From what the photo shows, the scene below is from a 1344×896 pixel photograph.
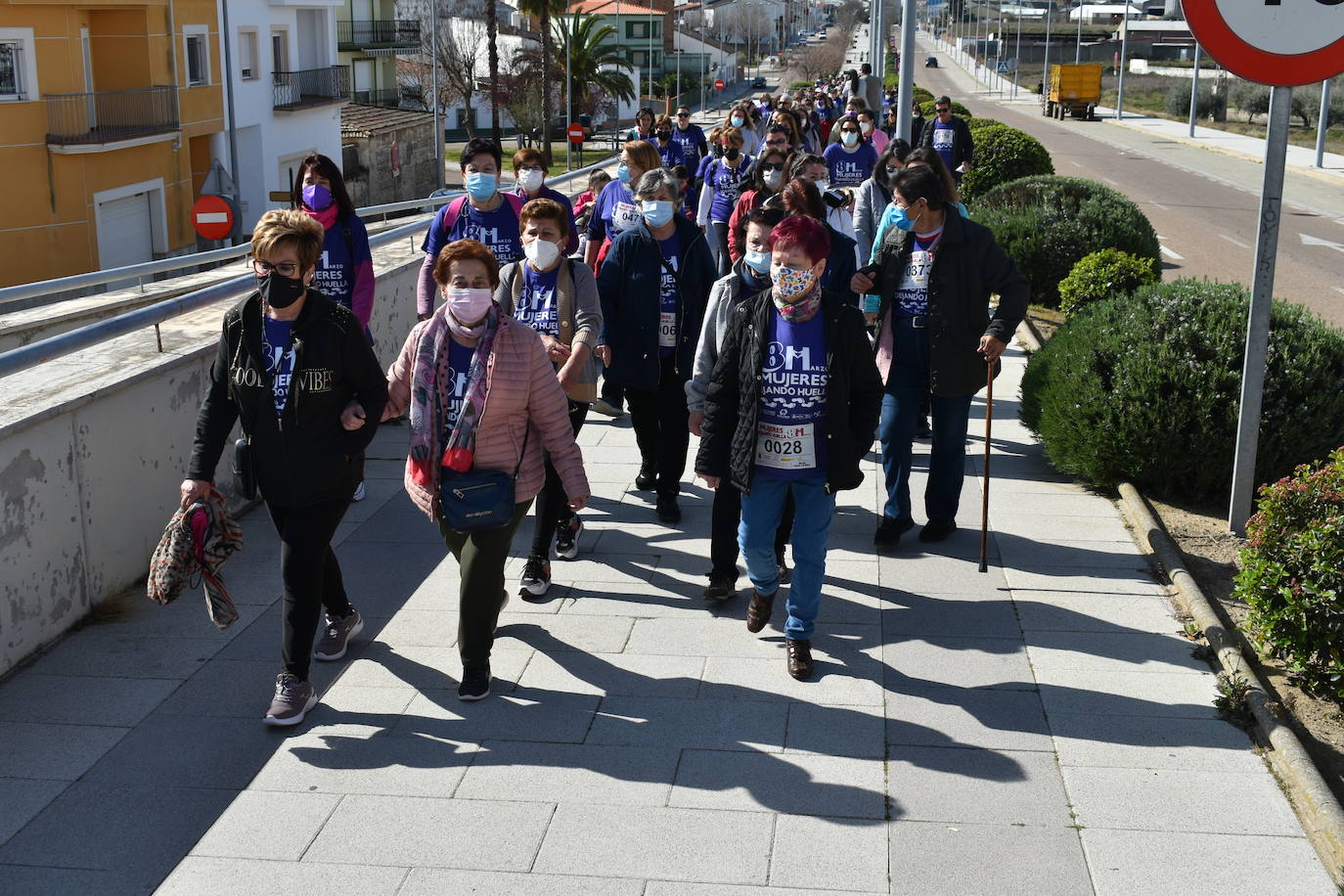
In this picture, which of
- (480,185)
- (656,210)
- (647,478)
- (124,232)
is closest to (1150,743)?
(656,210)

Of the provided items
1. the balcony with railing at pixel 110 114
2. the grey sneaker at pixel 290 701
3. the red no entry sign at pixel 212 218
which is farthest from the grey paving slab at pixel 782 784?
the balcony with railing at pixel 110 114

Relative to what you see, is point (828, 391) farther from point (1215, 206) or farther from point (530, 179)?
point (1215, 206)

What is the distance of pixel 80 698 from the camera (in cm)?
535

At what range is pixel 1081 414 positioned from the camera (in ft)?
25.4

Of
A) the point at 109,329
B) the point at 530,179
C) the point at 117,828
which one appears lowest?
the point at 117,828

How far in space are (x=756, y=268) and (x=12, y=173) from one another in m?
27.1

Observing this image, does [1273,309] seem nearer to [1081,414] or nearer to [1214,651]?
[1081,414]

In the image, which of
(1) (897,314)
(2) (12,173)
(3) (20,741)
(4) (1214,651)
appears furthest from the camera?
(2) (12,173)

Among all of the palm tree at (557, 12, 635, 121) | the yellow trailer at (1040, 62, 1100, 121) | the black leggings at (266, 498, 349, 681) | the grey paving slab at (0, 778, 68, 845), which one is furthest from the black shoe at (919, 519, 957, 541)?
the yellow trailer at (1040, 62, 1100, 121)

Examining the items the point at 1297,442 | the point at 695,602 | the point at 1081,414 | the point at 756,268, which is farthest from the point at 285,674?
the point at 1297,442

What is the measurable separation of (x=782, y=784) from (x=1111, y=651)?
1771mm

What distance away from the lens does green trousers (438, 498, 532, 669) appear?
524 centimetres

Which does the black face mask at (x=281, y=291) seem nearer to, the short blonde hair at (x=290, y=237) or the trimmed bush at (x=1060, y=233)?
the short blonde hair at (x=290, y=237)

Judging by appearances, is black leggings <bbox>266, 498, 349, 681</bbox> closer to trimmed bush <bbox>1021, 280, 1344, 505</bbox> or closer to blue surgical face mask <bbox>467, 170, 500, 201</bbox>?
blue surgical face mask <bbox>467, 170, 500, 201</bbox>
